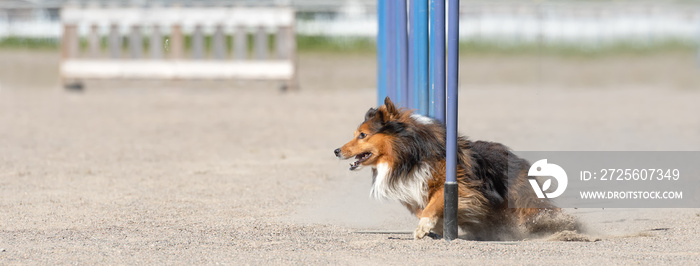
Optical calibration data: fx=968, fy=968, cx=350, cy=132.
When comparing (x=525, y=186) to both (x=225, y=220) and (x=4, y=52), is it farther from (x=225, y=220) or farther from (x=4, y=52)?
(x=4, y=52)

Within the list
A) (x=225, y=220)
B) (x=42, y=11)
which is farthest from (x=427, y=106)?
(x=42, y=11)

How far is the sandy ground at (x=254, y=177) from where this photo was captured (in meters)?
5.30

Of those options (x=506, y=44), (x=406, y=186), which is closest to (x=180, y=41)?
(x=506, y=44)

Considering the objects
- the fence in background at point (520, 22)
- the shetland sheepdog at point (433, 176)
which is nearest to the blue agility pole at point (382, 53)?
the shetland sheepdog at point (433, 176)

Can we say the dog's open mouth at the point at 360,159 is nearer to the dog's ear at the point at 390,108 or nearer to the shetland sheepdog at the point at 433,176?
the shetland sheepdog at the point at 433,176

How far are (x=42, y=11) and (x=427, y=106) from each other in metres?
21.3

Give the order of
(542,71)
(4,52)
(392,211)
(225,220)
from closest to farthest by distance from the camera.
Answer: (225,220), (392,211), (542,71), (4,52)

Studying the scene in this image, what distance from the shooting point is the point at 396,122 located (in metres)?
5.79

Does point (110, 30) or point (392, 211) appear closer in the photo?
point (392, 211)

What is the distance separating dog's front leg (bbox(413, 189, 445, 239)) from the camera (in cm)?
562

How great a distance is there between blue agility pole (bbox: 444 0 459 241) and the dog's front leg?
2.7 inches

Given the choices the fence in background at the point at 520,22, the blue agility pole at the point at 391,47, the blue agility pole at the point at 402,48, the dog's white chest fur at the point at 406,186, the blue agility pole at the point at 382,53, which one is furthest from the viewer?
the fence in background at the point at 520,22

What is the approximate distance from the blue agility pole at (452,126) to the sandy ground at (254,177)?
148mm

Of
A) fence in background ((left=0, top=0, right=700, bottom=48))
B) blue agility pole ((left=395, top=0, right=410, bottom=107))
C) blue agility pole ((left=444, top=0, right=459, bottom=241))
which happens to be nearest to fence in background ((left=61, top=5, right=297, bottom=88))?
fence in background ((left=0, top=0, right=700, bottom=48))
